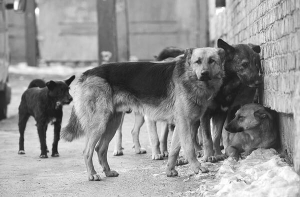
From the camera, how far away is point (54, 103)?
828cm

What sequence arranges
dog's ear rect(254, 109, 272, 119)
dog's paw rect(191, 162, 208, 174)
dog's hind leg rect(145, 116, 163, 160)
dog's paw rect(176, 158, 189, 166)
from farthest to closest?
dog's hind leg rect(145, 116, 163, 160), dog's paw rect(176, 158, 189, 166), dog's ear rect(254, 109, 272, 119), dog's paw rect(191, 162, 208, 174)

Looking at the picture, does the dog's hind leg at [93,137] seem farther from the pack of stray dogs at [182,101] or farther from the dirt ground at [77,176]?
the dirt ground at [77,176]

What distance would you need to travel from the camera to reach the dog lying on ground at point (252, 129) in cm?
670

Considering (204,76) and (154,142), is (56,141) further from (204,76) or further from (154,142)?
(204,76)

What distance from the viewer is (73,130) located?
22.5ft

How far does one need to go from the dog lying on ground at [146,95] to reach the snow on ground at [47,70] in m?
14.2

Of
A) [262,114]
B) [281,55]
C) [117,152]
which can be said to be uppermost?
[281,55]

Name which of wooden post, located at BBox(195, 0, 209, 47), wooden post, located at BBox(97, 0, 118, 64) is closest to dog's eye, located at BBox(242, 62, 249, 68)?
wooden post, located at BBox(97, 0, 118, 64)

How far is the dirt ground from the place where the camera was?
5.85 m

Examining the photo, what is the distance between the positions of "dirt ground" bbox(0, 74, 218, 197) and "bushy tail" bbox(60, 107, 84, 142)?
405 mm

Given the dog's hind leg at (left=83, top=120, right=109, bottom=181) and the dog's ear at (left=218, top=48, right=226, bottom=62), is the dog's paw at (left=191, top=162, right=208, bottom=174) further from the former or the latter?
the dog's ear at (left=218, top=48, right=226, bottom=62)

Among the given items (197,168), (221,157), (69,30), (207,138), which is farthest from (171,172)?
(69,30)

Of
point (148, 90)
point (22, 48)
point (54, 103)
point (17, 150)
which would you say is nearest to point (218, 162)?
point (148, 90)

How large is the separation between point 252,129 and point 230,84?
1.98 ft
